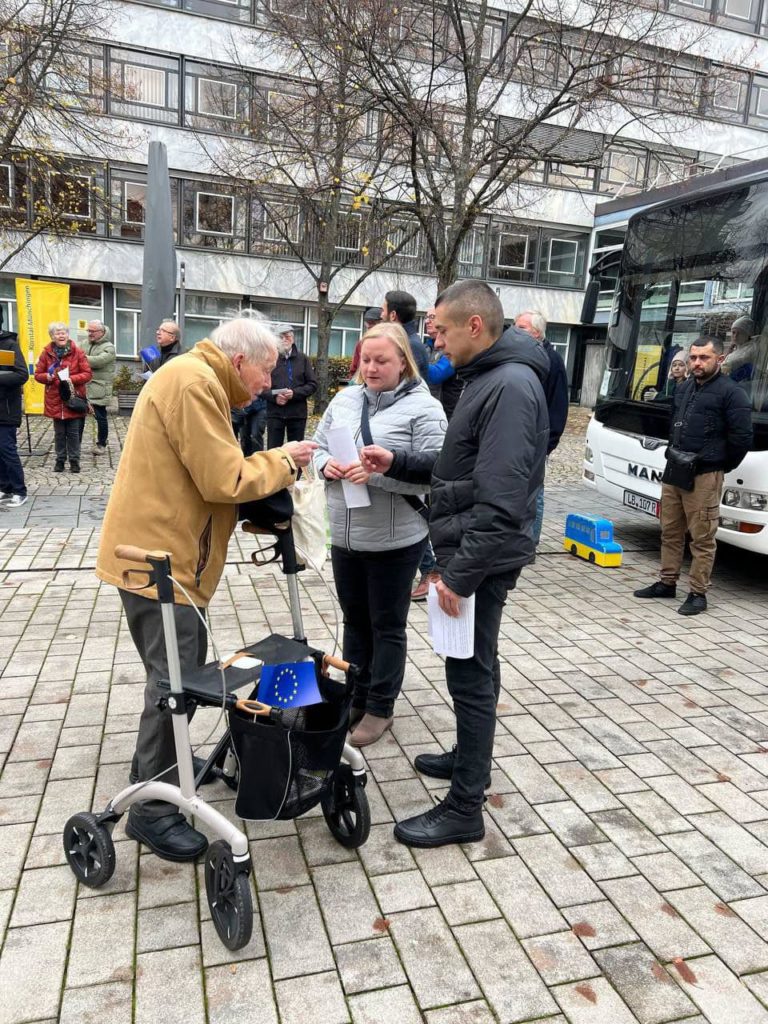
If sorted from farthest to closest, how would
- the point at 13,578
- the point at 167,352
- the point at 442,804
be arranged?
the point at 167,352, the point at 13,578, the point at 442,804

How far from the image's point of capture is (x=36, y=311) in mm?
13875

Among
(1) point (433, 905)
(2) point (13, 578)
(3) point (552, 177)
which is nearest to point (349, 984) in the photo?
(1) point (433, 905)

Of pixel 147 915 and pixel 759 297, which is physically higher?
pixel 759 297

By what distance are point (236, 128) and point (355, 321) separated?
6769mm

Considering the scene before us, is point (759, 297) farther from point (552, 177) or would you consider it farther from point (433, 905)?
point (552, 177)

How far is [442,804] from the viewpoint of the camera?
3.02 meters

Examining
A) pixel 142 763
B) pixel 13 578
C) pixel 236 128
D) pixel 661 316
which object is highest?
pixel 236 128

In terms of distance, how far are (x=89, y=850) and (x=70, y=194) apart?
15675 millimetres

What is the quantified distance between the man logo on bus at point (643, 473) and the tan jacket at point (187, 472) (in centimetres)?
504

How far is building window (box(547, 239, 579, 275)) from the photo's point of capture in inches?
1073

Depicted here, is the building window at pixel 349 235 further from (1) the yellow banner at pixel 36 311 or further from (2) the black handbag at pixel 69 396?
(2) the black handbag at pixel 69 396

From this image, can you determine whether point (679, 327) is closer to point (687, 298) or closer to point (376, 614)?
point (687, 298)

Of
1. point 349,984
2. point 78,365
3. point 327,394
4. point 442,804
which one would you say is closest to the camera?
point 349,984

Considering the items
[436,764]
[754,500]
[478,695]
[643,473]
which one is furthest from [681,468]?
[478,695]
